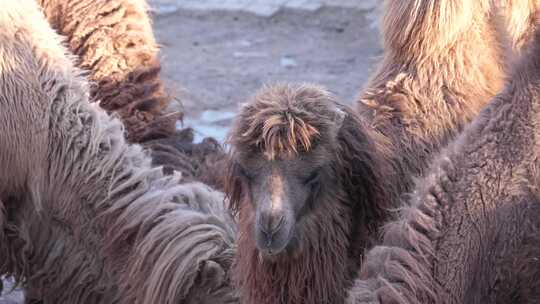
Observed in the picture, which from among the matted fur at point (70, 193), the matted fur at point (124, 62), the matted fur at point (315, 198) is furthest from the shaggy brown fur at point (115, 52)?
the matted fur at point (315, 198)

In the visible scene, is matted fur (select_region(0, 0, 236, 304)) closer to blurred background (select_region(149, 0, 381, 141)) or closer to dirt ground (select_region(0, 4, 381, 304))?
dirt ground (select_region(0, 4, 381, 304))

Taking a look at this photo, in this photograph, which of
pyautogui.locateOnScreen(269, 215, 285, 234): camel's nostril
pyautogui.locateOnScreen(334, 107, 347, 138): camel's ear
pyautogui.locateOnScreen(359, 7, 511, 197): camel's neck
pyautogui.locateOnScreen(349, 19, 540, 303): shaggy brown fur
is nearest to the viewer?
pyautogui.locateOnScreen(349, 19, 540, 303): shaggy brown fur

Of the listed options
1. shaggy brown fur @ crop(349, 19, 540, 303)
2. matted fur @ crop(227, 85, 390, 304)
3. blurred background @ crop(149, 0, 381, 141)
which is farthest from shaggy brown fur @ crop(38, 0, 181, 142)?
blurred background @ crop(149, 0, 381, 141)

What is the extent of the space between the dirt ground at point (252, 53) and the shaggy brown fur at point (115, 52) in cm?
290

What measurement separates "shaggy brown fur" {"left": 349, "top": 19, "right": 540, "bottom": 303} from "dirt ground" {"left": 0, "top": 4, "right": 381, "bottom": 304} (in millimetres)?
5185

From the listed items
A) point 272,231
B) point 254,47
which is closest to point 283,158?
point 272,231

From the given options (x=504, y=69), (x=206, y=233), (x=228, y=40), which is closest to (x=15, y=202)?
(x=206, y=233)

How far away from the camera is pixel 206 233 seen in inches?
181

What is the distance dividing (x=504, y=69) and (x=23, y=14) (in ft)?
6.52

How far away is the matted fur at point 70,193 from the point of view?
4.76m

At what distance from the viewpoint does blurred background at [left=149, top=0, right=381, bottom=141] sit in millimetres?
10141

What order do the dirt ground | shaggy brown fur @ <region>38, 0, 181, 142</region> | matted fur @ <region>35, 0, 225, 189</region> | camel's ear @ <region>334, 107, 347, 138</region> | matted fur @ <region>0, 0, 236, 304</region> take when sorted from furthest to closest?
the dirt ground, shaggy brown fur @ <region>38, 0, 181, 142</region>, matted fur @ <region>35, 0, 225, 189</region>, matted fur @ <region>0, 0, 236, 304</region>, camel's ear @ <region>334, 107, 347, 138</region>

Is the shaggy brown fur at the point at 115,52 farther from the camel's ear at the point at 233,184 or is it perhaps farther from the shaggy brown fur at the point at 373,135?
the camel's ear at the point at 233,184

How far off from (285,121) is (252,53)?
24.5ft
